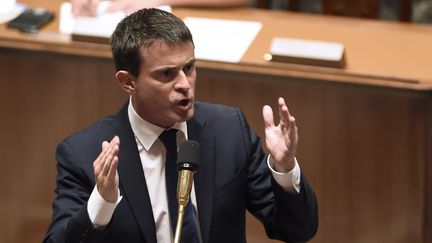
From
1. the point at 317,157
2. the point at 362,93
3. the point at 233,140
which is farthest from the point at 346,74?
the point at 233,140

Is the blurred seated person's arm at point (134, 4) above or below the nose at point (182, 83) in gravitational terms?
below

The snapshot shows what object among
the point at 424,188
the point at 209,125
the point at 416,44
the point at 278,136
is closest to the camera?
the point at 278,136

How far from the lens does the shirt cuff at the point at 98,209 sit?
1.68 meters

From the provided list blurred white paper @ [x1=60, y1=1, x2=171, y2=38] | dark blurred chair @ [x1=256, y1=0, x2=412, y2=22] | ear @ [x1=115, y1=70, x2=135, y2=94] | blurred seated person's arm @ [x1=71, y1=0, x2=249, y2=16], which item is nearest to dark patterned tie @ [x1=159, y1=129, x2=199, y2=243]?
ear @ [x1=115, y1=70, x2=135, y2=94]

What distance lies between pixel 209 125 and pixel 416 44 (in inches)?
37.8

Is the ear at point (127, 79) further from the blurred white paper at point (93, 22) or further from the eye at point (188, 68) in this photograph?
the blurred white paper at point (93, 22)

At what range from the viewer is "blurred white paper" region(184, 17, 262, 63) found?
8.68ft

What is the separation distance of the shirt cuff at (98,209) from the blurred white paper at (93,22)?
1058mm

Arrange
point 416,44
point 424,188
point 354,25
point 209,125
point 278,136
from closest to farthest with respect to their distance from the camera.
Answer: point 278,136
point 209,125
point 424,188
point 416,44
point 354,25

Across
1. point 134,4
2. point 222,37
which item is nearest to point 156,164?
point 222,37

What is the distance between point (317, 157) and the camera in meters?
2.59

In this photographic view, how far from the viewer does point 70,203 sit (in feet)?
5.89

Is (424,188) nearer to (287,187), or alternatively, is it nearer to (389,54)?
(389,54)

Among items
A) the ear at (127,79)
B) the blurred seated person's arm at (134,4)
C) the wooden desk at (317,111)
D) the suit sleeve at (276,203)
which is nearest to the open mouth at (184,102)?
the ear at (127,79)
